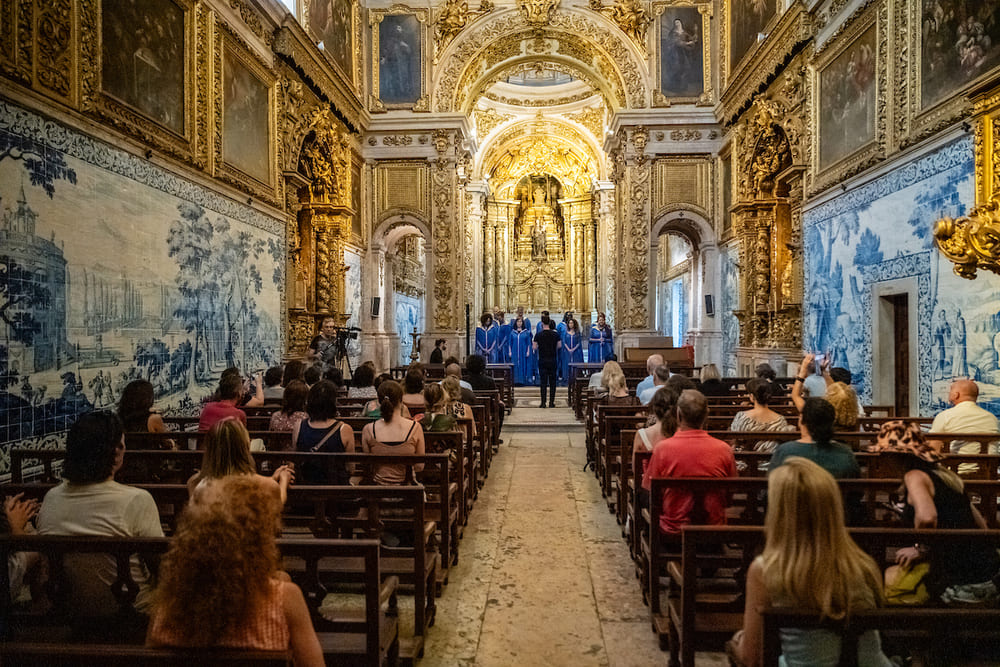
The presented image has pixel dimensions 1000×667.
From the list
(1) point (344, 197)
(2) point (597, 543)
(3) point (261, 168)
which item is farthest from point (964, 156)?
(1) point (344, 197)

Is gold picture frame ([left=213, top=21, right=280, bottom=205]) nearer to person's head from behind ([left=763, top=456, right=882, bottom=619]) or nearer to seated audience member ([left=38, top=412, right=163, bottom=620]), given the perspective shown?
seated audience member ([left=38, top=412, right=163, bottom=620])

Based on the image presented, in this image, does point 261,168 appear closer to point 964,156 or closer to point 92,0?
point 92,0

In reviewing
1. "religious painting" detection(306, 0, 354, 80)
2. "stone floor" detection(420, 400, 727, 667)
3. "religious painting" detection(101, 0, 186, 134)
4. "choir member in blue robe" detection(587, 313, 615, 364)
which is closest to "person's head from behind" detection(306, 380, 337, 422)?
"stone floor" detection(420, 400, 727, 667)

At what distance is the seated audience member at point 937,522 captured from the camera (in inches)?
96.3

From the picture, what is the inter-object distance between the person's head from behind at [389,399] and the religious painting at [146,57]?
495 cm

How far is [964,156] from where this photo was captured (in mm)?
6973

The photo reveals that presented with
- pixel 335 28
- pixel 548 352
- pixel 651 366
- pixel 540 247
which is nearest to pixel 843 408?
pixel 651 366

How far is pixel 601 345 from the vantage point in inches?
705

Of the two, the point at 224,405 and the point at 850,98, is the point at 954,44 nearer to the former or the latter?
the point at 850,98

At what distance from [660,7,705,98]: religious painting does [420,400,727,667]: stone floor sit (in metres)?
13.7

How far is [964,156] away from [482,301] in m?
23.7

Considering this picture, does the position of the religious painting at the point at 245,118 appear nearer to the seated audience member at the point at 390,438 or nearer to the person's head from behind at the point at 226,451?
the seated audience member at the point at 390,438

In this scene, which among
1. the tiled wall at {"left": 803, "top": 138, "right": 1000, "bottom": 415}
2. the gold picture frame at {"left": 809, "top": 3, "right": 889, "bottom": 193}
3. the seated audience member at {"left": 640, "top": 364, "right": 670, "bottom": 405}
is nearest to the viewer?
the tiled wall at {"left": 803, "top": 138, "right": 1000, "bottom": 415}

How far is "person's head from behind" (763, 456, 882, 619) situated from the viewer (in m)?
1.91
